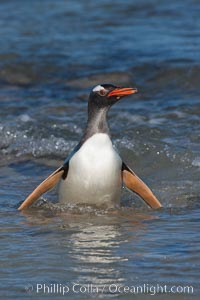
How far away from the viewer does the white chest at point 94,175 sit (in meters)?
8.25

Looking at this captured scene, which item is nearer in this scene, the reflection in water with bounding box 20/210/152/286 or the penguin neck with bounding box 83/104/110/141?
the reflection in water with bounding box 20/210/152/286

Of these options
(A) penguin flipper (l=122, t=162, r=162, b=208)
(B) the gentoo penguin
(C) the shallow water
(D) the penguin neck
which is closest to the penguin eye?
(B) the gentoo penguin

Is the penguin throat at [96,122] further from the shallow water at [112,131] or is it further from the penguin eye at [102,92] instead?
the shallow water at [112,131]

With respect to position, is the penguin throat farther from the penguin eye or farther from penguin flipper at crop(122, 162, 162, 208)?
penguin flipper at crop(122, 162, 162, 208)

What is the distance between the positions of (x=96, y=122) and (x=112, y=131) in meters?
2.96

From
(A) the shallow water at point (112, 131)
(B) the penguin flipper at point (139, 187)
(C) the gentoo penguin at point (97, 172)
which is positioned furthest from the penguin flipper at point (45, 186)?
(B) the penguin flipper at point (139, 187)

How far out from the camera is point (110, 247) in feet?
23.2

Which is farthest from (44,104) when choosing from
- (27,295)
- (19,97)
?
(27,295)

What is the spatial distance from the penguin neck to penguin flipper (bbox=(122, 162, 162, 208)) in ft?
1.21

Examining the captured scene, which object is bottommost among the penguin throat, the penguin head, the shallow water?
the shallow water

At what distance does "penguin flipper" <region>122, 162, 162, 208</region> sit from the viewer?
8422 mm

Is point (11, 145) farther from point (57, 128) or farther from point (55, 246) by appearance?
point (55, 246)

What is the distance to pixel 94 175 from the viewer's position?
327 inches

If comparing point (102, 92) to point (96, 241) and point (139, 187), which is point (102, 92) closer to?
point (139, 187)
